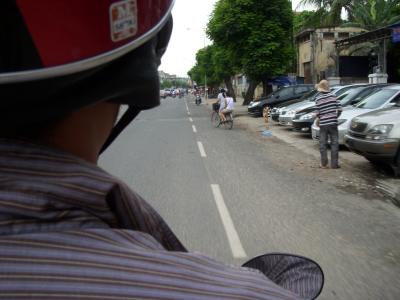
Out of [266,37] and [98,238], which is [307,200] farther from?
[266,37]

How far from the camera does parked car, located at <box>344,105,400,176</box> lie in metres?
8.16

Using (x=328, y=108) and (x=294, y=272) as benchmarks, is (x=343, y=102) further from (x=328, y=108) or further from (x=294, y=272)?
(x=294, y=272)

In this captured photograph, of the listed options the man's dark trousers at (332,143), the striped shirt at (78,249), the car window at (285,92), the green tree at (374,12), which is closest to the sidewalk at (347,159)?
the man's dark trousers at (332,143)

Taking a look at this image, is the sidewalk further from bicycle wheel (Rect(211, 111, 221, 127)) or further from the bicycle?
bicycle wheel (Rect(211, 111, 221, 127))

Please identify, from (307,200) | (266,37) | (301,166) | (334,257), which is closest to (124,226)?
(334,257)

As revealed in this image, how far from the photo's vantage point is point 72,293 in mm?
592

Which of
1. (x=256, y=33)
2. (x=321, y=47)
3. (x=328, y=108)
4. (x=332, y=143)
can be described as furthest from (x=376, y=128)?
(x=321, y=47)

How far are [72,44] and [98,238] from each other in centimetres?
25

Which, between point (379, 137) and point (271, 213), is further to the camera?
point (379, 137)

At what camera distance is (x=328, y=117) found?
9.54 m

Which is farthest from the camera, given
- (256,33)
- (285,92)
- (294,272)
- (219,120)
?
(256,33)

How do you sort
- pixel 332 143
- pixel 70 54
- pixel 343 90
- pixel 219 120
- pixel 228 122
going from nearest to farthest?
pixel 70 54
pixel 332 143
pixel 343 90
pixel 228 122
pixel 219 120

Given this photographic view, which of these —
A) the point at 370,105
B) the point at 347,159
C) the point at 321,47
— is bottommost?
the point at 347,159

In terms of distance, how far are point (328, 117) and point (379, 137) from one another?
139cm
